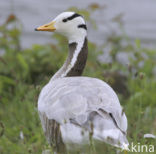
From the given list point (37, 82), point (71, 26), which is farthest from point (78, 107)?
point (37, 82)

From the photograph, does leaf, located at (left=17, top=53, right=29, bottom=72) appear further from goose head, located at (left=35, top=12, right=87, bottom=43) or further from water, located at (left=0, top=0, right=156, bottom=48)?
water, located at (left=0, top=0, right=156, bottom=48)

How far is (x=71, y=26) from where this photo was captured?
503cm

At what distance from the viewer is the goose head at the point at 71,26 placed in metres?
5.00

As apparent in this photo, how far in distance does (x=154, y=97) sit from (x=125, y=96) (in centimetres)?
79

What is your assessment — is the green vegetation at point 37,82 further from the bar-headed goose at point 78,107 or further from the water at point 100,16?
the water at point 100,16

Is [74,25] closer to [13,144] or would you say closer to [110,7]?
[13,144]

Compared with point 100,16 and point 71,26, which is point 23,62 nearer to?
point 71,26

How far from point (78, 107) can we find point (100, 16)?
7.51 m

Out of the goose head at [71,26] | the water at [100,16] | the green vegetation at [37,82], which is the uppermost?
the water at [100,16]

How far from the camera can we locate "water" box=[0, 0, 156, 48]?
11.1 meters

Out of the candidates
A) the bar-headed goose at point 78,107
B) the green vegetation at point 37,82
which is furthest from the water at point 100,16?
the bar-headed goose at point 78,107

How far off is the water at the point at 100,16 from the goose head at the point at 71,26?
5492mm

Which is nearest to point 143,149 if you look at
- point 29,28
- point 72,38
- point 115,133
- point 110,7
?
point 115,133

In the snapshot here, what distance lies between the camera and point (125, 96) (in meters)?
7.46
